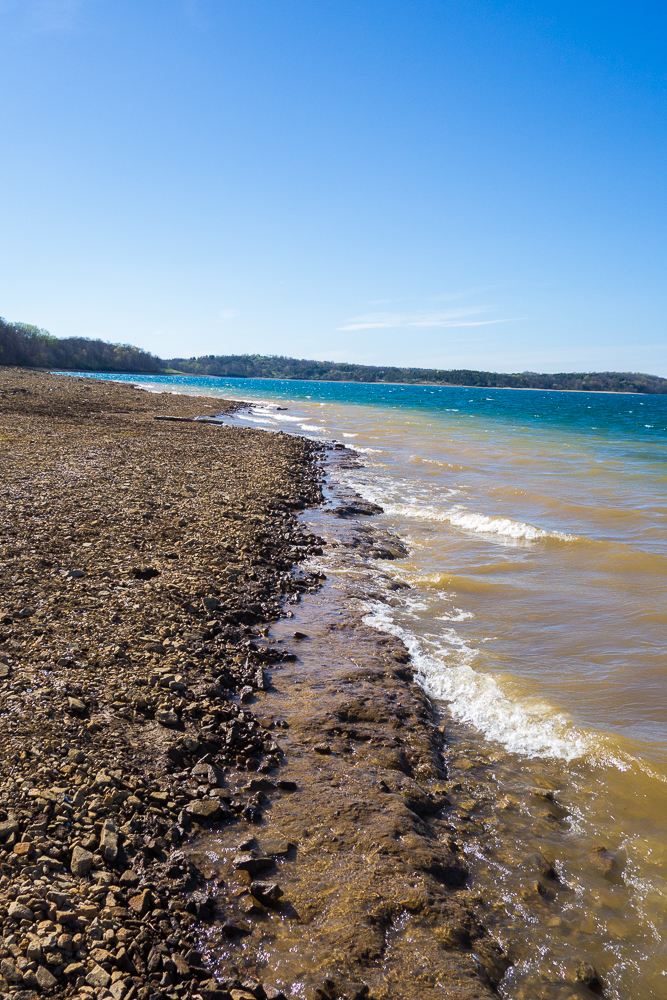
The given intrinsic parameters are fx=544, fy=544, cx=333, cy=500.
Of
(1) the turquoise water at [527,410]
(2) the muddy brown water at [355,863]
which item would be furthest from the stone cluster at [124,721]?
(1) the turquoise water at [527,410]

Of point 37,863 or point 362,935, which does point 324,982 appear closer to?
point 362,935

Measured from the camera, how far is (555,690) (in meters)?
6.62

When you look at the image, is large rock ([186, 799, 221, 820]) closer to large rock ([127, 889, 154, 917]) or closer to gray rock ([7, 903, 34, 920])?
large rock ([127, 889, 154, 917])

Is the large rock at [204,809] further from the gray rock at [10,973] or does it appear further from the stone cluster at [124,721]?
the gray rock at [10,973]

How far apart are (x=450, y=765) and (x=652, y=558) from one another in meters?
9.14

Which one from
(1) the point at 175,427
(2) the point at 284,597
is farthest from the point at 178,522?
(1) the point at 175,427

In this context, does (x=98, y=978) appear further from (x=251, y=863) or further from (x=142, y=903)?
(x=251, y=863)

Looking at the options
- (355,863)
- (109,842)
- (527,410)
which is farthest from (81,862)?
(527,410)

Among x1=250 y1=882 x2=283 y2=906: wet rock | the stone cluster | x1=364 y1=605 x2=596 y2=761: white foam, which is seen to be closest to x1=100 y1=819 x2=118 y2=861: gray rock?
the stone cluster

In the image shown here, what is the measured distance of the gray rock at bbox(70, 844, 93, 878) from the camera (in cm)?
317

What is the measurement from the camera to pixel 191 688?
208 inches

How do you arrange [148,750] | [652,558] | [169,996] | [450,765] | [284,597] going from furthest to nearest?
[652,558] < [284,597] < [450,765] < [148,750] < [169,996]

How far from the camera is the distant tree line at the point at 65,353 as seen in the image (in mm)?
96625

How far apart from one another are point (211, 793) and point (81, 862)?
1.08m
